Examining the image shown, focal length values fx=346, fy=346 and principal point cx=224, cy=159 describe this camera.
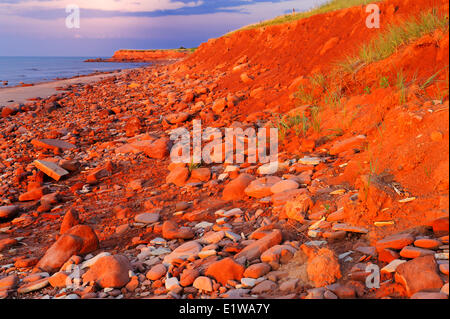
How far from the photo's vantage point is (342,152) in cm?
386

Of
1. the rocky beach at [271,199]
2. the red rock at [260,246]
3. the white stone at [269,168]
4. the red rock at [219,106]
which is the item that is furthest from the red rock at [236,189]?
the red rock at [219,106]

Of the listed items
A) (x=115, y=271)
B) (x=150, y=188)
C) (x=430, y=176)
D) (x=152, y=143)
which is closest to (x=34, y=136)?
(x=152, y=143)

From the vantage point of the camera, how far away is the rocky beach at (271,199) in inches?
80.5

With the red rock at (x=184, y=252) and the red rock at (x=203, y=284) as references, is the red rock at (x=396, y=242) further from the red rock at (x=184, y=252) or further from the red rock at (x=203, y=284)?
the red rock at (x=184, y=252)

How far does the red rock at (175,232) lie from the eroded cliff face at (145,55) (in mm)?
56313

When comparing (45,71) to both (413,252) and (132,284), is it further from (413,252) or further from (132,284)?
(413,252)

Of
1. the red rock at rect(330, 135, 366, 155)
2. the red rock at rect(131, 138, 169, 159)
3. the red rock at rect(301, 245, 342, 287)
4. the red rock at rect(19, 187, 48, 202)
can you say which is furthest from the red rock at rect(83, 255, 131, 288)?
the red rock at rect(131, 138, 169, 159)

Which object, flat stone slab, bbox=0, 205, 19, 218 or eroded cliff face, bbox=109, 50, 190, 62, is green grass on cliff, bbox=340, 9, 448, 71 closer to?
flat stone slab, bbox=0, 205, 19, 218

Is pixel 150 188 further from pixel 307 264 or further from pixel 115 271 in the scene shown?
pixel 307 264

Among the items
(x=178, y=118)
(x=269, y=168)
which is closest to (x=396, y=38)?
(x=269, y=168)

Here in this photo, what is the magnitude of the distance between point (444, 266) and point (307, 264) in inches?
28.7

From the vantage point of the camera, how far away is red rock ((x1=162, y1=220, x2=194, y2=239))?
10.1 ft

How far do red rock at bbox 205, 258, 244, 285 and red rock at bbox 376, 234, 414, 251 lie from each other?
34.1 inches

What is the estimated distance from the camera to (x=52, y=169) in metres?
5.50
